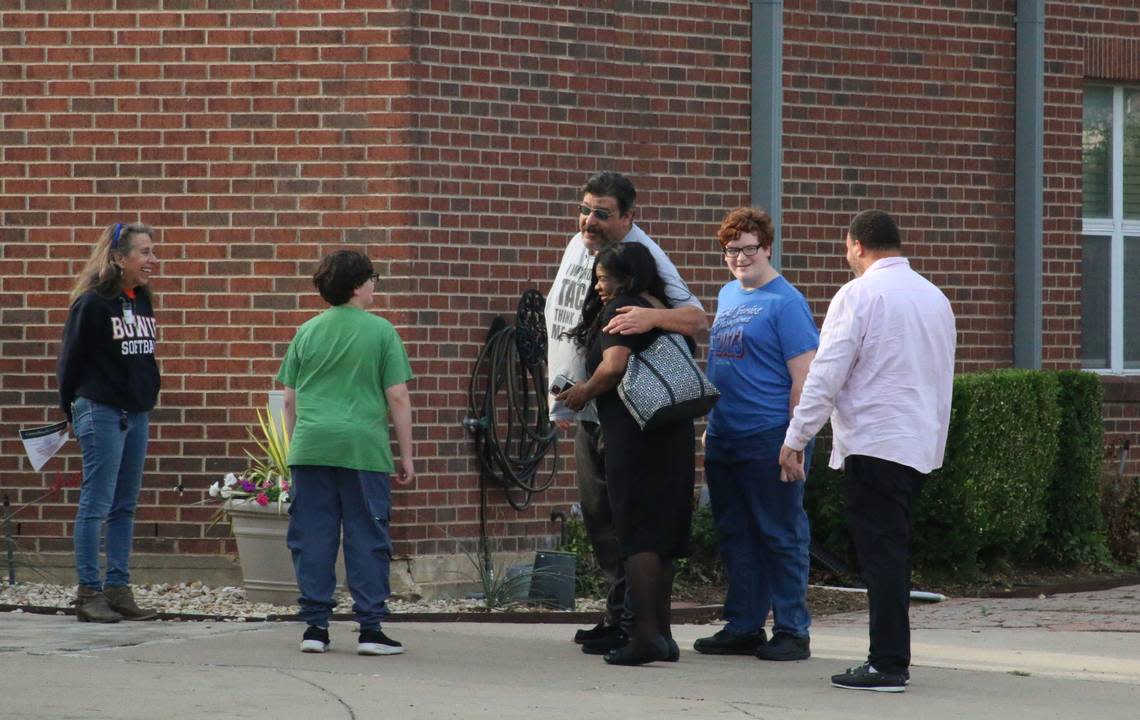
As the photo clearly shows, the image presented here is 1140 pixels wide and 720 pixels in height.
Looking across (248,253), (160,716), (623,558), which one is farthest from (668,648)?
(248,253)

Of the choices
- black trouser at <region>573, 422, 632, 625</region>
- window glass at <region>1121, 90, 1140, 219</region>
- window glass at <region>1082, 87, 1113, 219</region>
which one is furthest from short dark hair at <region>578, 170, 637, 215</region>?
window glass at <region>1121, 90, 1140, 219</region>

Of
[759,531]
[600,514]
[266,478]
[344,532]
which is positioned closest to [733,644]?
[759,531]

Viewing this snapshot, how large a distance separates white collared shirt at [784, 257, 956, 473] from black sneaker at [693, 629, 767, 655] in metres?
1.13

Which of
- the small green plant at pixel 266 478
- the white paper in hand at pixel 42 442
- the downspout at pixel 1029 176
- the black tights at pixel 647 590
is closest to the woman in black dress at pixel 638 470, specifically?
the black tights at pixel 647 590

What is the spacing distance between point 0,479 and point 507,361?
2800mm

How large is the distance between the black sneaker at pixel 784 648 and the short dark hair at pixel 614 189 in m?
1.88

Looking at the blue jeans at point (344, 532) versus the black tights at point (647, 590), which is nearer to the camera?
the black tights at point (647, 590)

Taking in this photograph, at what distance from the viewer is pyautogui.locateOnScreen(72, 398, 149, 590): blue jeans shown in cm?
855

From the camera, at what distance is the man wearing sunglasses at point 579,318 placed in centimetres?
760

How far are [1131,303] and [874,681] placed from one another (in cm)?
673

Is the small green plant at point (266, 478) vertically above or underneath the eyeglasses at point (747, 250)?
underneath

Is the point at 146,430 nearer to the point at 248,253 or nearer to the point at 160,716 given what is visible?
the point at 248,253

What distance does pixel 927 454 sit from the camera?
22.6 ft

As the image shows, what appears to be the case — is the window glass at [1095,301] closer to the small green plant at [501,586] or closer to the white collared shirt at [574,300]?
the small green plant at [501,586]
